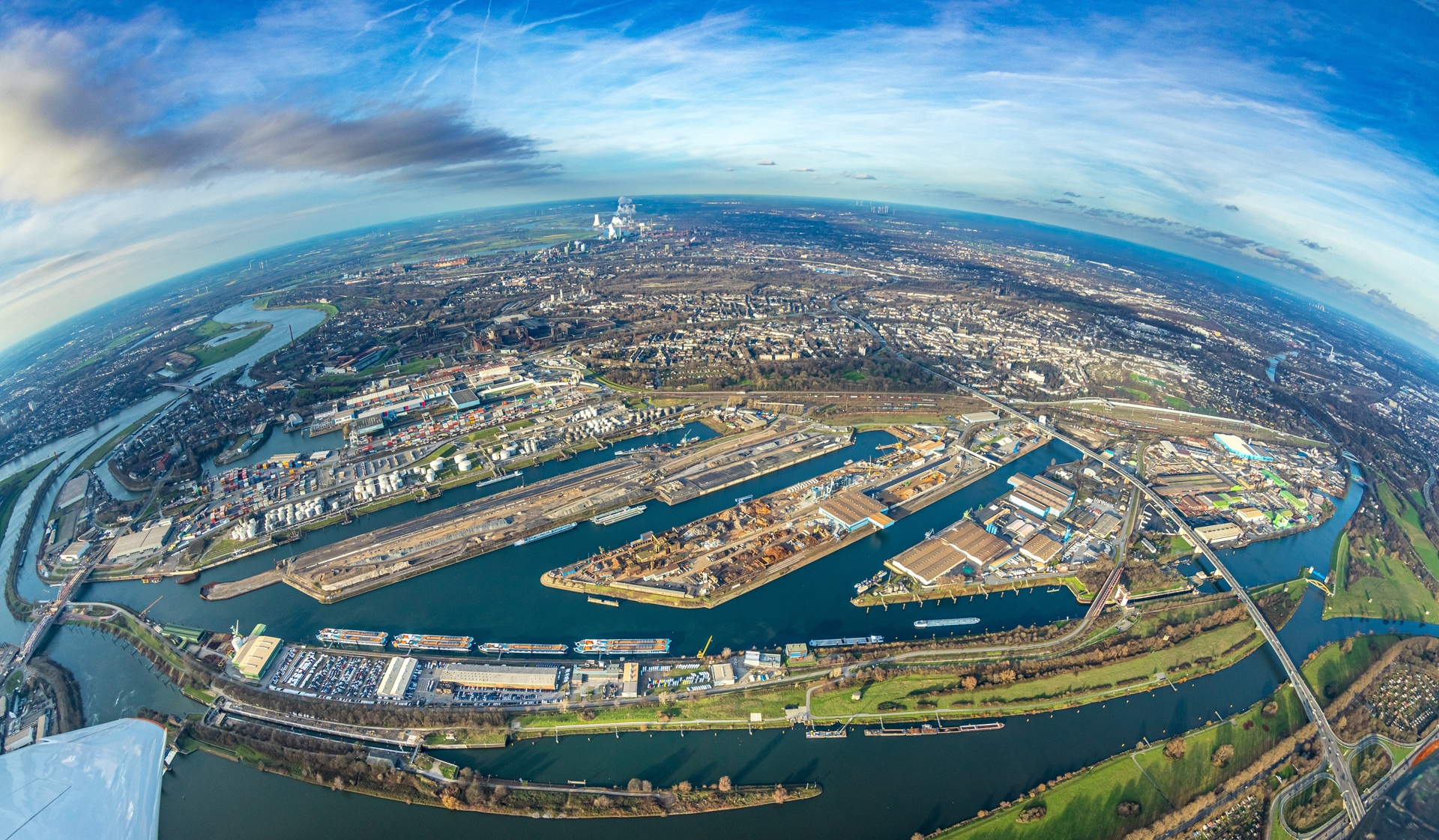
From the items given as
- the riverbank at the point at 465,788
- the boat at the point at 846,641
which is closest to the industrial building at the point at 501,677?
the riverbank at the point at 465,788

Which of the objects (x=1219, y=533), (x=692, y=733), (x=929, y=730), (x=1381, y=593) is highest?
(x=692, y=733)

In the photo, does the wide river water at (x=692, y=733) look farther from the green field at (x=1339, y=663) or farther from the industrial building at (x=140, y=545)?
the industrial building at (x=140, y=545)

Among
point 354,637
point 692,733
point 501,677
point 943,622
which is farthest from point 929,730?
point 354,637

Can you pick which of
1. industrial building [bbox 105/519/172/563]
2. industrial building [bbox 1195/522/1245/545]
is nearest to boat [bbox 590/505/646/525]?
industrial building [bbox 105/519/172/563]

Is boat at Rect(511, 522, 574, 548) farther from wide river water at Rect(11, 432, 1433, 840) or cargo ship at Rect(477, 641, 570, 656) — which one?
cargo ship at Rect(477, 641, 570, 656)

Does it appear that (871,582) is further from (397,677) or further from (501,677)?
(397,677)
